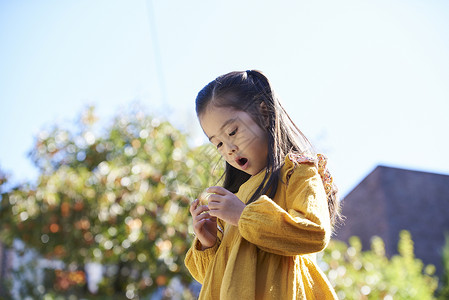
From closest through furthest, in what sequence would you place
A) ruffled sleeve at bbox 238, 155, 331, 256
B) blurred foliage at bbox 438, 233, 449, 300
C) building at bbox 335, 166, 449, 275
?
ruffled sleeve at bbox 238, 155, 331, 256 → blurred foliage at bbox 438, 233, 449, 300 → building at bbox 335, 166, 449, 275

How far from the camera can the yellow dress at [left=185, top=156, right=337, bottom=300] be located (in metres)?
1.08

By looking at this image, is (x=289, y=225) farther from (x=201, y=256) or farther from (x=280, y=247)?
(x=201, y=256)

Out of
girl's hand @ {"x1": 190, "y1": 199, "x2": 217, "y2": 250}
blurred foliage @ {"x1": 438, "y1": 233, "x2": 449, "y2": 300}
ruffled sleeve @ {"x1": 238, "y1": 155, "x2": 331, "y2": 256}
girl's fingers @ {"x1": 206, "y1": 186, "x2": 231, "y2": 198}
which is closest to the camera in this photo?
ruffled sleeve @ {"x1": 238, "y1": 155, "x2": 331, "y2": 256}

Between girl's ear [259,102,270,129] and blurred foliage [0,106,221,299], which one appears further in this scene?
blurred foliage [0,106,221,299]

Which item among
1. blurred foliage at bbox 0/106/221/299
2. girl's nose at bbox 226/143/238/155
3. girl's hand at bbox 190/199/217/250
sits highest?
girl's nose at bbox 226/143/238/155

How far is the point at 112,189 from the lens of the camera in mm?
4340

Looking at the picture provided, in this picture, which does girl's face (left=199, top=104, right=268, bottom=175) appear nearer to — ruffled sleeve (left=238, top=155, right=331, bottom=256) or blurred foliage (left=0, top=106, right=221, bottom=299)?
ruffled sleeve (left=238, top=155, right=331, bottom=256)

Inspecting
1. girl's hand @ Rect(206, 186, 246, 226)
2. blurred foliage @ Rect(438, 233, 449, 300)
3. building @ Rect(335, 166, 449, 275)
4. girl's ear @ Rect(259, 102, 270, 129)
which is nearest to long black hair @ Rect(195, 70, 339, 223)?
girl's ear @ Rect(259, 102, 270, 129)

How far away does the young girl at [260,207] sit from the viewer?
109 centimetres

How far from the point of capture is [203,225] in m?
1.31

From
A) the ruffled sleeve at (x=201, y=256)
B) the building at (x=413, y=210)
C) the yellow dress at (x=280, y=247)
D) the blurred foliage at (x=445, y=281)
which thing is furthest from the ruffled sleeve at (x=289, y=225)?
the building at (x=413, y=210)

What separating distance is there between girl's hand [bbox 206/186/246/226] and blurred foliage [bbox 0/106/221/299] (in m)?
2.93

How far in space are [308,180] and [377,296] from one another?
3647 mm

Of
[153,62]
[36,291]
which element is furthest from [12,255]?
[153,62]
